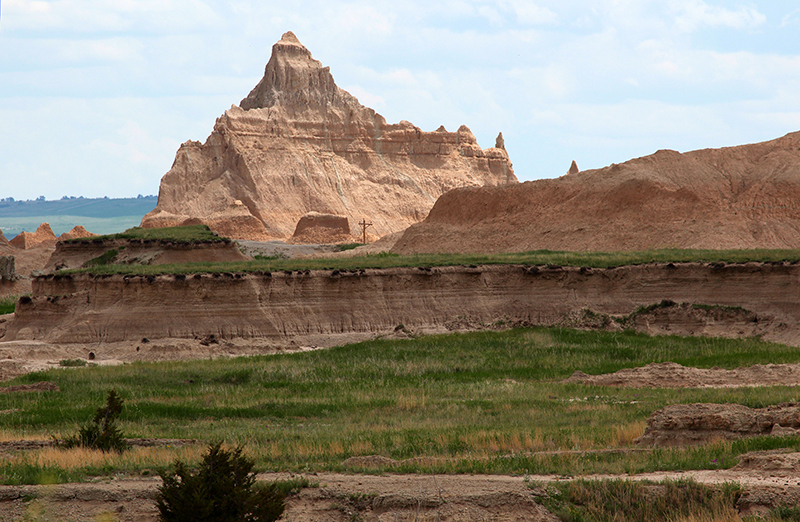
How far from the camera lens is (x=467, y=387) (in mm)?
22203

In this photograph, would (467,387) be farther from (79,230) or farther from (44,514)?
(79,230)

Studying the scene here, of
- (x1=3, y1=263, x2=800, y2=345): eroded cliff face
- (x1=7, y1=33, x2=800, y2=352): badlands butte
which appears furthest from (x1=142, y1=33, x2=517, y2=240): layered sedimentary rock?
(x1=3, y1=263, x2=800, y2=345): eroded cliff face

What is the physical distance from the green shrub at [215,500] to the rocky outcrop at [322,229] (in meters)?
86.3

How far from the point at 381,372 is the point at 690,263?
14239 millimetres

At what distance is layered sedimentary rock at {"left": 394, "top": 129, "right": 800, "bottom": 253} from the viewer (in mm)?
50562

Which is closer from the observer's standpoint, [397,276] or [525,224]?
[397,276]

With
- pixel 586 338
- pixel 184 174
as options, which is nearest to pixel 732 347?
pixel 586 338

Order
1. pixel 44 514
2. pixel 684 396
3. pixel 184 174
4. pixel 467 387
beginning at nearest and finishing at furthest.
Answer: pixel 44 514, pixel 684 396, pixel 467 387, pixel 184 174

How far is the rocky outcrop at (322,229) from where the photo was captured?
96500mm

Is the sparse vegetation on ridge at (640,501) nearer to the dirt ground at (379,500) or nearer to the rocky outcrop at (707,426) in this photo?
the dirt ground at (379,500)

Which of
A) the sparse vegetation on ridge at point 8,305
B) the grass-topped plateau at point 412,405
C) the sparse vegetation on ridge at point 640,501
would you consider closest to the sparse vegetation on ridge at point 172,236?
the sparse vegetation on ridge at point 8,305

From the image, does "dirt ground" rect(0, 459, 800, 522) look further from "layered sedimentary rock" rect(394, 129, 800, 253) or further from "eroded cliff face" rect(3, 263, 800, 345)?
"layered sedimentary rock" rect(394, 129, 800, 253)

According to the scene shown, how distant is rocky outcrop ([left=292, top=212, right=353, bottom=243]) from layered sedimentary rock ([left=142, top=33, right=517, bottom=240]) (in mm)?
5425

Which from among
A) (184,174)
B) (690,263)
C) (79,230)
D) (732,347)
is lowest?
(732,347)
